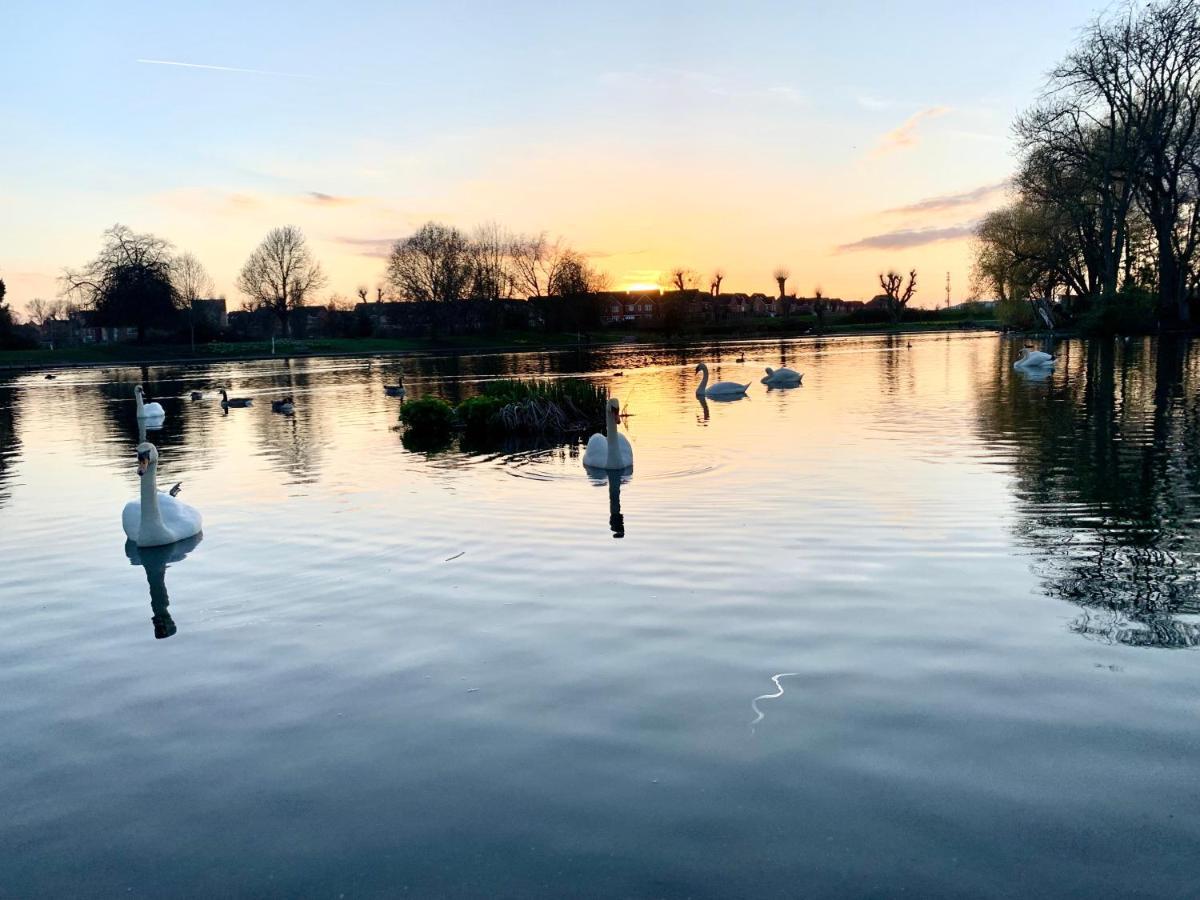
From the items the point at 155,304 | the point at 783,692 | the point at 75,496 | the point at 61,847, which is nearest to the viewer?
the point at 61,847

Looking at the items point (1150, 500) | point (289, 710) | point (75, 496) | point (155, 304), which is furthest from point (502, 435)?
point (155, 304)

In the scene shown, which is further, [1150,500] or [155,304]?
[155,304]

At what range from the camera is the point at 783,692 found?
231 inches

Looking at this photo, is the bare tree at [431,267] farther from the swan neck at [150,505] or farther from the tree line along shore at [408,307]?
the swan neck at [150,505]

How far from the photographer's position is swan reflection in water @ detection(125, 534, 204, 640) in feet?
26.7

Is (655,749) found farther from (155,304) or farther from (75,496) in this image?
(155,304)

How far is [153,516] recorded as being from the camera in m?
10.6

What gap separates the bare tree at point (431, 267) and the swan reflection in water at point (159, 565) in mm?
98594

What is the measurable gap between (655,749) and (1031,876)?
1.99m

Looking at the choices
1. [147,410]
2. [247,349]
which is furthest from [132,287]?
[147,410]

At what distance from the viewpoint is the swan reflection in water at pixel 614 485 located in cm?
1102

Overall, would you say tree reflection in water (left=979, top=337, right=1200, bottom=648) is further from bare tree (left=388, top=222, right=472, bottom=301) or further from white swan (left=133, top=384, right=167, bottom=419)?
bare tree (left=388, top=222, right=472, bottom=301)

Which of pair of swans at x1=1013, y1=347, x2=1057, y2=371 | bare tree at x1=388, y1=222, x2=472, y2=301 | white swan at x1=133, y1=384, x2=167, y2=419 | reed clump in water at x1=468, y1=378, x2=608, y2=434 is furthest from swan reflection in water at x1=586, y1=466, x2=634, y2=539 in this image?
bare tree at x1=388, y1=222, x2=472, y2=301

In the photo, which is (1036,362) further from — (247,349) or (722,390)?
(247,349)
